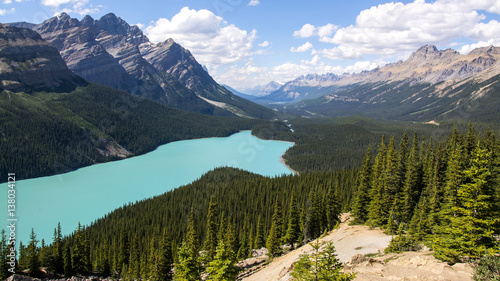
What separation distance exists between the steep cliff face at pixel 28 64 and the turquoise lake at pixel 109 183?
75828mm

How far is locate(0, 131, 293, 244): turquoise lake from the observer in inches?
3000

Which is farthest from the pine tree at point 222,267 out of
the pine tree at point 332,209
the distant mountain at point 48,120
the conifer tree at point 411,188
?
the distant mountain at point 48,120

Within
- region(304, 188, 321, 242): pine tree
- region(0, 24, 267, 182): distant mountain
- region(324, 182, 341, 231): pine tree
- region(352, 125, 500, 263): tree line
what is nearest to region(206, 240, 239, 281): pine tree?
region(352, 125, 500, 263): tree line

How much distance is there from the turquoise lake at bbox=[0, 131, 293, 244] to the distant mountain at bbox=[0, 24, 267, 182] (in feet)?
25.2

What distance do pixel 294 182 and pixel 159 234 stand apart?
4339 cm

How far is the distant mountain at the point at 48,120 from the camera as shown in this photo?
11602 centimetres

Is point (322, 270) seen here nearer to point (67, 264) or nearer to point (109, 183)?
point (67, 264)

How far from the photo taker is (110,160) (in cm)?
14738

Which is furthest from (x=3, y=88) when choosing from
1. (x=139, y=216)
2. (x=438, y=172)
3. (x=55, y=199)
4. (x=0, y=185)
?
(x=438, y=172)

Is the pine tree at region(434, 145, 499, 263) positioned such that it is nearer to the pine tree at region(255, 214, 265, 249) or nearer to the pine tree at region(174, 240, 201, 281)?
the pine tree at region(174, 240, 201, 281)

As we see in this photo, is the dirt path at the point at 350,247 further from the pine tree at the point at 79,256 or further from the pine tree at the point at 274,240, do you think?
the pine tree at the point at 79,256

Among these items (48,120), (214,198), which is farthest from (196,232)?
(48,120)

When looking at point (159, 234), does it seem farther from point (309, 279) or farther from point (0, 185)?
point (0, 185)

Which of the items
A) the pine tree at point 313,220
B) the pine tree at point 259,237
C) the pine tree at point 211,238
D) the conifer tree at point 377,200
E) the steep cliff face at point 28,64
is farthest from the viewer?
the steep cliff face at point 28,64
